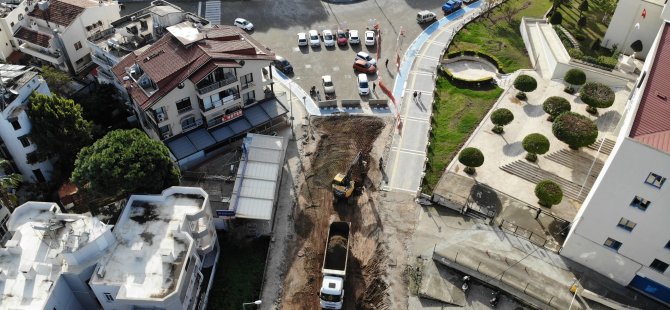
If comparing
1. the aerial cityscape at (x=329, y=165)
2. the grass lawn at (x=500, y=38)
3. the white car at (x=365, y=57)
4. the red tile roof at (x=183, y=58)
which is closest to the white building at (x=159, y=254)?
the aerial cityscape at (x=329, y=165)

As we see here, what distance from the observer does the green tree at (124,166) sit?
54.1 metres

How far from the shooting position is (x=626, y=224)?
5259cm

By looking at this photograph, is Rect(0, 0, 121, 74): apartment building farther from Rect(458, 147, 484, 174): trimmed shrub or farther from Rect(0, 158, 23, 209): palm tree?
Rect(458, 147, 484, 174): trimmed shrub

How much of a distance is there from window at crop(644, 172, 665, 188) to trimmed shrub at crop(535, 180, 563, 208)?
12016 mm

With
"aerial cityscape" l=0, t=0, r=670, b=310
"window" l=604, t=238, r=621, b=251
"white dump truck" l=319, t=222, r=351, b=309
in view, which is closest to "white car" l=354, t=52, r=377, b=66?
"aerial cityscape" l=0, t=0, r=670, b=310

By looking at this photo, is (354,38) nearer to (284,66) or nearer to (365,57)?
(365,57)

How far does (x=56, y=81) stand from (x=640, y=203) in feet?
245

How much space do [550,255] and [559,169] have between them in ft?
47.4

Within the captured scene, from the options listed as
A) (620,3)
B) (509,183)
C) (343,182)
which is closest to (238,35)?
(343,182)

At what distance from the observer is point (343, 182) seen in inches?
2537

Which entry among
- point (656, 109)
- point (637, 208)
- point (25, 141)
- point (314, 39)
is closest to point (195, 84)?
point (25, 141)

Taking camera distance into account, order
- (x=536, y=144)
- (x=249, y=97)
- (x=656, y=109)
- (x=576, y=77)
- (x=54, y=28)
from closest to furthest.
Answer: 1. (x=656, y=109)
2. (x=536, y=144)
3. (x=249, y=97)
4. (x=576, y=77)
5. (x=54, y=28)

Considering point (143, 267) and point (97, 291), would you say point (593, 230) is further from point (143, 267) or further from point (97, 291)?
point (97, 291)

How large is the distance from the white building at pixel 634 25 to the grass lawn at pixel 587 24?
5.91 ft
